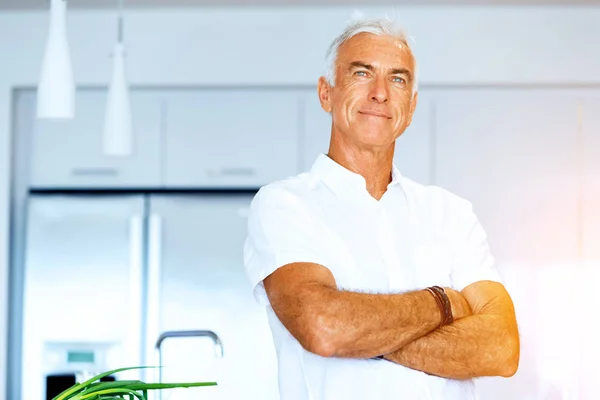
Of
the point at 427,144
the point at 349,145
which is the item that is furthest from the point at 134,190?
the point at 349,145

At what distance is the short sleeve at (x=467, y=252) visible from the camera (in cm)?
200

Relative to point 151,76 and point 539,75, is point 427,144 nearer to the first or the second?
point 539,75

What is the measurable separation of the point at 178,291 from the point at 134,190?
1.74 feet

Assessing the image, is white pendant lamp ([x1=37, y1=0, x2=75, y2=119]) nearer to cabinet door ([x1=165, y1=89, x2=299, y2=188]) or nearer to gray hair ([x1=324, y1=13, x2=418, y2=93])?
gray hair ([x1=324, y1=13, x2=418, y2=93])

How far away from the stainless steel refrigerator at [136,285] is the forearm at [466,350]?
256cm

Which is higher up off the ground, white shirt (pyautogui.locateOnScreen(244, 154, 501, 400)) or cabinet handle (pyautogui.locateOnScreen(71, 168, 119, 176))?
cabinet handle (pyautogui.locateOnScreen(71, 168, 119, 176))

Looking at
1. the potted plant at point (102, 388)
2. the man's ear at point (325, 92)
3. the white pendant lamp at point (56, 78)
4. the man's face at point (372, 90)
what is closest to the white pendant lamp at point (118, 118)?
the white pendant lamp at point (56, 78)

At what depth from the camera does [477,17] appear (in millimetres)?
4527

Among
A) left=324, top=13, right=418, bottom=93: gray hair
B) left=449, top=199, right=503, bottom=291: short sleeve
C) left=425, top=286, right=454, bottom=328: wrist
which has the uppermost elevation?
left=324, top=13, right=418, bottom=93: gray hair

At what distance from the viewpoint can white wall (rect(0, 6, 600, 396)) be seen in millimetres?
4496

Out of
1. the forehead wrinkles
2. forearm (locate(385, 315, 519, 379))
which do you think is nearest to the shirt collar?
the forehead wrinkles

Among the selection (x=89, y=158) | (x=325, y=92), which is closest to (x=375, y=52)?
(x=325, y=92)

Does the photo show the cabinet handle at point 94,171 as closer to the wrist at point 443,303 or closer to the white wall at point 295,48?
the white wall at point 295,48

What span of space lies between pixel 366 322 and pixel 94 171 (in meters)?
3.04
